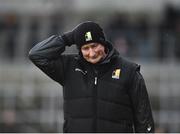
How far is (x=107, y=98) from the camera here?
25.1 ft

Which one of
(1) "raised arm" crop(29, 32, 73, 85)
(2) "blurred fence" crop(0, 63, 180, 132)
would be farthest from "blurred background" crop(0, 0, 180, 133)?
(1) "raised arm" crop(29, 32, 73, 85)

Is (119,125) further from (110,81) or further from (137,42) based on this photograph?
(137,42)

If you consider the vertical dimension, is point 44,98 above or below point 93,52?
below

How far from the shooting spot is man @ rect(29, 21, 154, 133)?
301 inches

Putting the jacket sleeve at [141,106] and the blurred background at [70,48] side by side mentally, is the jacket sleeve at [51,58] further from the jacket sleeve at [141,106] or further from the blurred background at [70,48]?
the blurred background at [70,48]

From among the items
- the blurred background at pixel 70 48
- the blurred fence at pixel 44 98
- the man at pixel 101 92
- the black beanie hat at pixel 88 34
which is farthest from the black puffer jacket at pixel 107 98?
the blurred fence at pixel 44 98

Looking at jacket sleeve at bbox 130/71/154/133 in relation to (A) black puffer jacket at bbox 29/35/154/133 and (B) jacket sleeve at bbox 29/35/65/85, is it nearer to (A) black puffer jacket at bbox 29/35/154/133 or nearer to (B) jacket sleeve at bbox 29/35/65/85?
(A) black puffer jacket at bbox 29/35/154/133

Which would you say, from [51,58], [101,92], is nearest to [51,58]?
[51,58]

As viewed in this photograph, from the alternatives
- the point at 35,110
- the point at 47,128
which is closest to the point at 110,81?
the point at 47,128

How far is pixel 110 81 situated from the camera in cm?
768

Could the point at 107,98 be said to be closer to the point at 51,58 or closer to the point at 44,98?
the point at 51,58

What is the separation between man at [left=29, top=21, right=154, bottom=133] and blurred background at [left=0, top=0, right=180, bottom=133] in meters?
6.15

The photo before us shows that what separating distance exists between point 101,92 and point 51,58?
0.59 metres

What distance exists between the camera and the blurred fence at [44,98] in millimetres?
A: 16406
